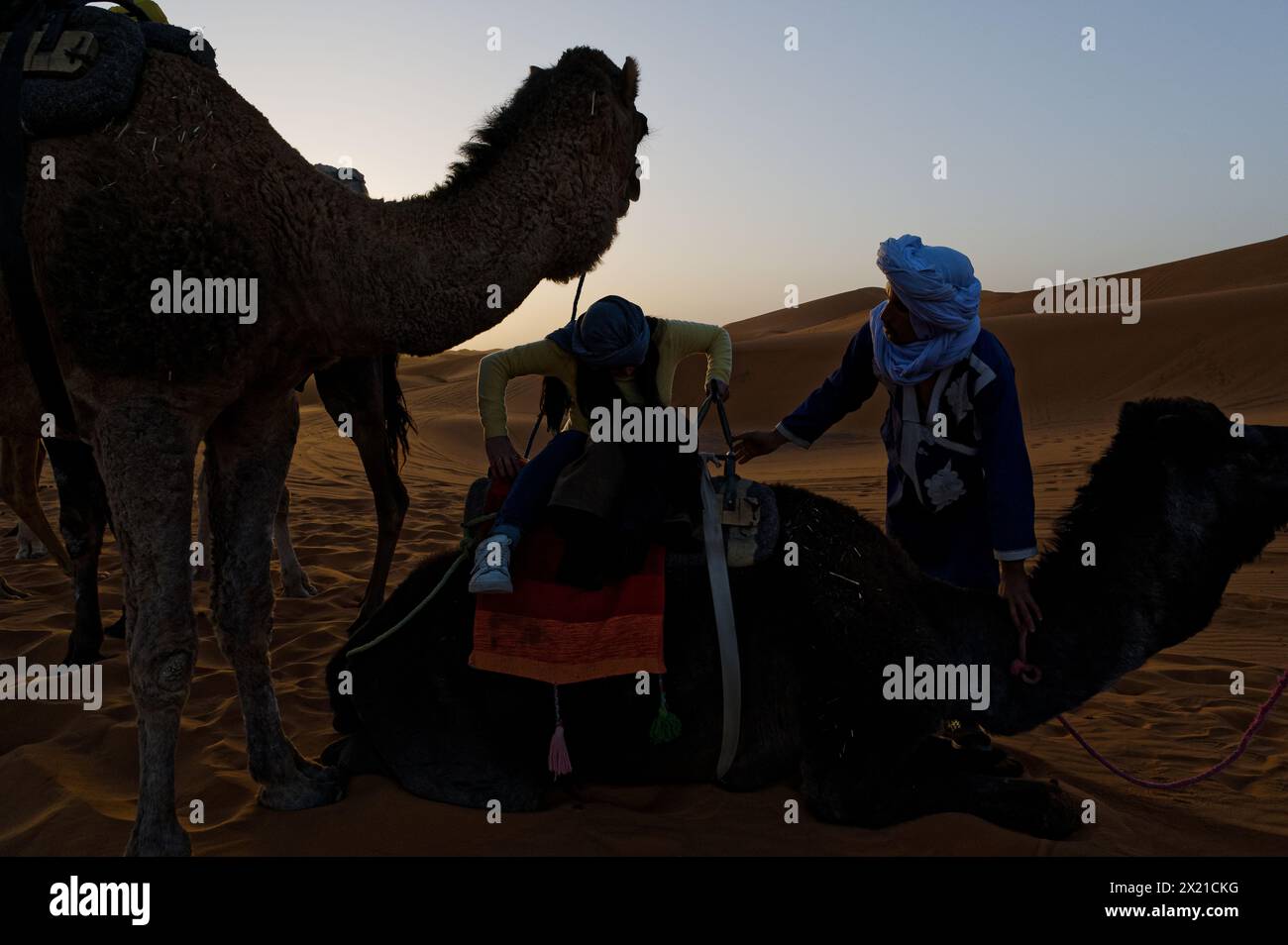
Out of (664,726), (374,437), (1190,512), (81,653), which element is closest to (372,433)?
(374,437)

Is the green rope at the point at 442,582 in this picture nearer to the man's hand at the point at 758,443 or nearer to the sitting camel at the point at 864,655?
the sitting camel at the point at 864,655

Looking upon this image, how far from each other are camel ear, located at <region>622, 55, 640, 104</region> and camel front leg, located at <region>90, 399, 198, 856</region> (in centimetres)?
187

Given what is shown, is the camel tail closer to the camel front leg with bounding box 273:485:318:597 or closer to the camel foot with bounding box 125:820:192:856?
the camel front leg with bounding box 273:485:318:597

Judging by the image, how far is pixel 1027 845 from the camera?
2.98 meters

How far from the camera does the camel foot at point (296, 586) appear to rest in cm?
670

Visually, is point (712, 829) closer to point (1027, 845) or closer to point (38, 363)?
point (1027, 845)

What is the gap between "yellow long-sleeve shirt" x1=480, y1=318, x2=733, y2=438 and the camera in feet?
12.7

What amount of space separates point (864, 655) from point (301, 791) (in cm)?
217

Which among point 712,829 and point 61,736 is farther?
point 61,736

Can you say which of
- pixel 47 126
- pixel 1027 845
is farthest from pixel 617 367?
pixel 1027 845

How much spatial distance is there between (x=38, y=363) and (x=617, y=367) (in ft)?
6.61

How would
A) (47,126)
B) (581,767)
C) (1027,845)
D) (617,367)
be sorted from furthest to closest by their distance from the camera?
(617,367) < (581,767) < (1027,845) < (47,126)

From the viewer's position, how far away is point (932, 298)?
338cm

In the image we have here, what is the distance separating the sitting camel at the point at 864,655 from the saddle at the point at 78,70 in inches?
76.8
